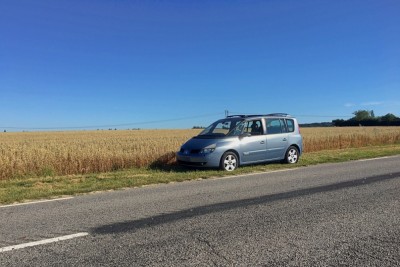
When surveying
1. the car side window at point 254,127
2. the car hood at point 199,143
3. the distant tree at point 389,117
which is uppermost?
the distant tree at point 389,117

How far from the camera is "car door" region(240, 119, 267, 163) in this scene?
42.1ft

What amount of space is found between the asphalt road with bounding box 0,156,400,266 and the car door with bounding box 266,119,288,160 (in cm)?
464

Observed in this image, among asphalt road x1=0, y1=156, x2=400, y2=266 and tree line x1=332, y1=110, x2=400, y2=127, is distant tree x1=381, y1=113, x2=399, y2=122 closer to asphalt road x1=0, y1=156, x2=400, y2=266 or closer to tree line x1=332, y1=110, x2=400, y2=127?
tree line x1=332, y1=110, x2=400, y2=127

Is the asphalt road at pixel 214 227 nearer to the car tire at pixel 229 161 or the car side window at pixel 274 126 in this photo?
the car tire at pixel 229 161

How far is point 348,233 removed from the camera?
16.4ft

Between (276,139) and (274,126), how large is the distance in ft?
1.69

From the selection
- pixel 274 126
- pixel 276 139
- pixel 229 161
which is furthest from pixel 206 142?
pixel 274 126

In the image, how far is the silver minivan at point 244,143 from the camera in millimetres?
12180

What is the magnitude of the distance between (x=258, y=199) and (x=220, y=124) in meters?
6.31

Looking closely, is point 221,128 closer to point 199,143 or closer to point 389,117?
point 199,143

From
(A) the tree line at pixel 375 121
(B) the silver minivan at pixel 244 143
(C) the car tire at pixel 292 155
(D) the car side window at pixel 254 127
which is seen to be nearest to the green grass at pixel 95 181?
(B) the silver minivan at pixel 244 143

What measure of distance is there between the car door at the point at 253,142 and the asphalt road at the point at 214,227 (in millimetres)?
3956

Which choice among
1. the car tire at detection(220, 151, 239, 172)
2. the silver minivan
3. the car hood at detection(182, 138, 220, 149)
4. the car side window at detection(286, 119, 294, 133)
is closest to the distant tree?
the car side window at detection(286, 119, 294, 133)

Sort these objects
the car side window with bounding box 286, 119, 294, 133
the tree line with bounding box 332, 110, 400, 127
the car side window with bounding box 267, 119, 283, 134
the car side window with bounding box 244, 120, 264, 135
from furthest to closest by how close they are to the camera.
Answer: the tree line with bounding box 332, 110, 400, 127 → the car side window with bounding box 286, 119, 294, 133 → the car side window with bounding box 267, 119, 283, 134 → the car side window with bounding box 244, 120, 264, 135
